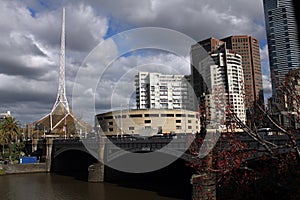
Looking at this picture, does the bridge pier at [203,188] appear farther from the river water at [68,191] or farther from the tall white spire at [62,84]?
the tall white spire at [62,84]

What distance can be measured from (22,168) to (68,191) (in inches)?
885

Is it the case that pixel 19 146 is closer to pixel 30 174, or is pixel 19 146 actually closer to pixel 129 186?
pixel 30 174

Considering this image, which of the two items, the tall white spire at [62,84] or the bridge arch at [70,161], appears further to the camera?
the tall white spire at [62,84]

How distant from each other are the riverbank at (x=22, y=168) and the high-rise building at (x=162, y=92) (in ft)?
142

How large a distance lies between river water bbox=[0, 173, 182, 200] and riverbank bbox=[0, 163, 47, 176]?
9286 mm

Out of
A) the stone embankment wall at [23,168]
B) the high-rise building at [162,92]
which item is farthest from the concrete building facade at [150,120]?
the stone embankment wall at [23,168]

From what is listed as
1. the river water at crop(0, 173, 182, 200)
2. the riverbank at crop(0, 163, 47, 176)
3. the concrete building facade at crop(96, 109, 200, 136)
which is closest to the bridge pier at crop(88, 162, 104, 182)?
the river water at crop(0, 173, 182, 200)

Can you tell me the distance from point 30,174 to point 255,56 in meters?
93.3

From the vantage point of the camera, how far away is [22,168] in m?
54.5

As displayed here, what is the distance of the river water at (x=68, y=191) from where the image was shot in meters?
32.1

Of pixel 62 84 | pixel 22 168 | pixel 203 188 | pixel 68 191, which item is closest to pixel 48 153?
pixel 22 168

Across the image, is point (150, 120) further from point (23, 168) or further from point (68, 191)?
point (68, 191)

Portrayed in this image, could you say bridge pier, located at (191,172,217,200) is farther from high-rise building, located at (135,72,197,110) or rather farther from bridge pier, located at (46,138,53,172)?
high-rise building, located at (135,72,197,110)

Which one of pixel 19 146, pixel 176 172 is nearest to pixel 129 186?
pixel 176 172
